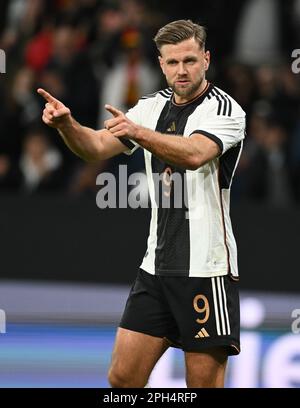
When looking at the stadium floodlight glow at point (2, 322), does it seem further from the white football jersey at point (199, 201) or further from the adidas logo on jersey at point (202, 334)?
the adidas logo on jersey at point (202, 334)

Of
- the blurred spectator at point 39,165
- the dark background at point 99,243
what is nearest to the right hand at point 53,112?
the dark background at point 99,243

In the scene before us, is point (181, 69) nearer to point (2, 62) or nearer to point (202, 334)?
point (202, 334)

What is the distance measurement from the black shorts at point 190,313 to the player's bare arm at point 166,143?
0.66 m

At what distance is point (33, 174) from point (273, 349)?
2553 millimetres

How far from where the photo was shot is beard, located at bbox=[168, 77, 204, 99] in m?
6.39

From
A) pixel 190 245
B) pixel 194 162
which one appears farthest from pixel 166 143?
pixel 190 245

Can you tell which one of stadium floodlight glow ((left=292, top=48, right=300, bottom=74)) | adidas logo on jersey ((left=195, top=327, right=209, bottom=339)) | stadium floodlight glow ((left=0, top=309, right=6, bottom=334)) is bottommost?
stadium floodlight glow ((left=0, top=309, right=6, bottom=334))

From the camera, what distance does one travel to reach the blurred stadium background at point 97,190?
9.06 metres

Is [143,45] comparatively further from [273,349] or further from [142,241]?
[273,349]

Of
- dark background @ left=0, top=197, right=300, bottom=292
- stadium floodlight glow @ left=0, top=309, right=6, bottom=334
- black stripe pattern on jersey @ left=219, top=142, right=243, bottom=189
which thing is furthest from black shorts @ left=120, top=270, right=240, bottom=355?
dark background @ left=0, top=197, right=300, bottom=292

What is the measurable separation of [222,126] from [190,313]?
0.94 m

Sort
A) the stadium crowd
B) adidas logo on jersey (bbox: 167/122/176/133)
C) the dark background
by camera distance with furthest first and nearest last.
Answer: the stadium crowd, the dark background, adidas logo on jersey (bbox: 167/122/176/133)

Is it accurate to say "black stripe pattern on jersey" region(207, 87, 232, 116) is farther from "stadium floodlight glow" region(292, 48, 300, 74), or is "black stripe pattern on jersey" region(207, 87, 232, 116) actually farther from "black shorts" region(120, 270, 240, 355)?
"stadium floodlight glow" region(292, 48, 300, 74)
